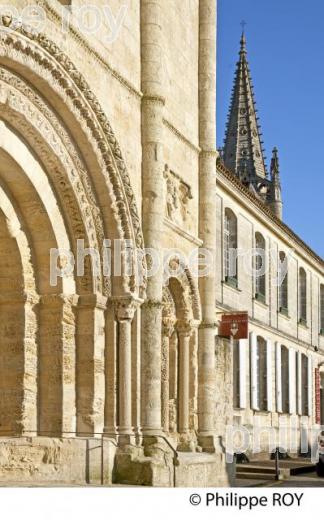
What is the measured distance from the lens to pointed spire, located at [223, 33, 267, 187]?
5966 cm

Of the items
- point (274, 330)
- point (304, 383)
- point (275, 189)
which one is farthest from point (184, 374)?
point (275, 189)

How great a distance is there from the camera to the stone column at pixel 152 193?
17953 mm

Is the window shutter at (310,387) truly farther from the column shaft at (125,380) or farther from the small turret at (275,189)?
the column shaft at (125,380)

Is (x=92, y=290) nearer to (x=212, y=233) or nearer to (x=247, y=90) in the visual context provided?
(x=212, y=233)

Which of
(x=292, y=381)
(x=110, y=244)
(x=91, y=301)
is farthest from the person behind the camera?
(x=292, y=381)

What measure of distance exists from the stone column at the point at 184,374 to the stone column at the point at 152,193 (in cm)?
274

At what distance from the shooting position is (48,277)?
52.7 ft

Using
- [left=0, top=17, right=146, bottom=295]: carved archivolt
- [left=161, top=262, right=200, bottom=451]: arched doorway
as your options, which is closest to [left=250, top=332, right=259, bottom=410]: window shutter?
[left=161, top=262, right=200, bottom=451]: arched doorway

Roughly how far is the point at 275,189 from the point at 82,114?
38.9 m

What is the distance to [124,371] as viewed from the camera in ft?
56.0

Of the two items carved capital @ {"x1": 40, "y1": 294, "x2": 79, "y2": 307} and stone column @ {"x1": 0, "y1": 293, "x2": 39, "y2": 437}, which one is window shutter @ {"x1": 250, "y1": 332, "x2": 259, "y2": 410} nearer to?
carved capital @ {"x1": 40, "y1": 294, "x2": 79, "y2": 307}

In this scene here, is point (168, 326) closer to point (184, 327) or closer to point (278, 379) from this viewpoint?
point (184, 327)
